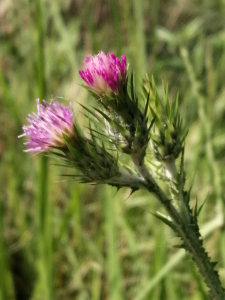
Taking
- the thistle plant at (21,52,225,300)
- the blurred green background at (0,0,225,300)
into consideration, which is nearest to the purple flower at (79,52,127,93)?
the thistle plant at (21,52,225,300)

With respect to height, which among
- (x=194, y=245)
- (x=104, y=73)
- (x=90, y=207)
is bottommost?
(x=194, y=245)

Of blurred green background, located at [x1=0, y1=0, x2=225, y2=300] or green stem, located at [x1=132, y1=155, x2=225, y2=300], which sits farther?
blurred green background, located at [x1=0, y1=0, x2=225, y2=300]

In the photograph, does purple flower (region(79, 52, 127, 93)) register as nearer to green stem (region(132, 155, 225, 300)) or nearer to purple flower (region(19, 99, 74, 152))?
purple flower (region(19, 99, 74, 152))

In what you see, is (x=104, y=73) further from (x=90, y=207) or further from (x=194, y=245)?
(x=90, y=207)

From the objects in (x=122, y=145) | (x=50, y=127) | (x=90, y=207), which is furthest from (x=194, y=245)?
(x=90, y=207)

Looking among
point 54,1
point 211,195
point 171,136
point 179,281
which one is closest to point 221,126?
point 211,195

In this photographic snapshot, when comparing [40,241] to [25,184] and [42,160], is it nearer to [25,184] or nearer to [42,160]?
[42,160]
